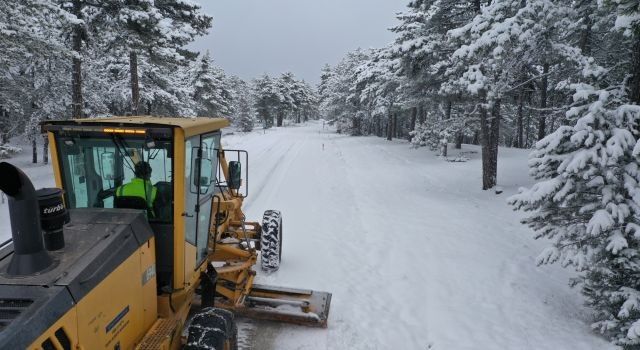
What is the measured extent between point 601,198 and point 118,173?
6503 millimetres

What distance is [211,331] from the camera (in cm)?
401

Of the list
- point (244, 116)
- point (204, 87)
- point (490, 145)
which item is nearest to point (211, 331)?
point (490, 145)

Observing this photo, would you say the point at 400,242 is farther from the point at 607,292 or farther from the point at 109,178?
the point at 109,178

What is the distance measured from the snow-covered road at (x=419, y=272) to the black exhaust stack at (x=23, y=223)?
313 centimetres

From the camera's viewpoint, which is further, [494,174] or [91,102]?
[91,102]

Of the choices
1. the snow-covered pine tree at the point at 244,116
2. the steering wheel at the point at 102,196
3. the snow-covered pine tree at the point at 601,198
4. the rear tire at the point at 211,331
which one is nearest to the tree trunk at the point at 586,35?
the snow-covered pine tree at the point at 601,198

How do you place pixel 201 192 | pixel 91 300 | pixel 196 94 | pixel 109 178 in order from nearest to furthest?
pixel 91 300 < pixel 109 178 < pixel 201 192 < pixel 196 94

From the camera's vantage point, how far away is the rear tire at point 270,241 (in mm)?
7348

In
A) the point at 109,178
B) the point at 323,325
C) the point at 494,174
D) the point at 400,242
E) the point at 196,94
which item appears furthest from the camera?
the point at 196,94

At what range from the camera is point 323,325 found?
580 centimetres

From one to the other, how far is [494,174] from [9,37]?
50.0ft

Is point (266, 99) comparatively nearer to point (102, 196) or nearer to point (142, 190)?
point (102, 196)

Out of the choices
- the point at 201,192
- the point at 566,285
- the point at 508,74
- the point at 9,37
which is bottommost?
the point at 566,285

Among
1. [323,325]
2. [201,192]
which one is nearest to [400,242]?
[323,325]
